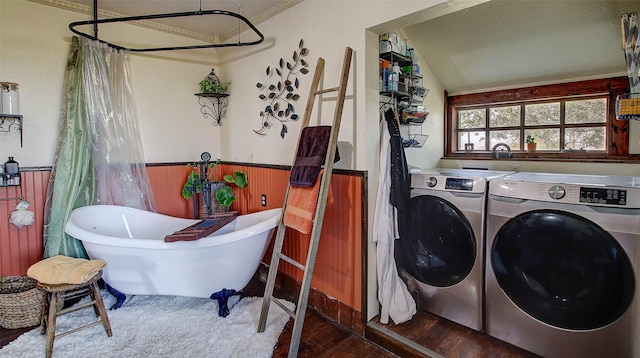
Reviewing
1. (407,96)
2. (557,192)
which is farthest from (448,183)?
(407,96)

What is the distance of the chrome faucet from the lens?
284 centimetres

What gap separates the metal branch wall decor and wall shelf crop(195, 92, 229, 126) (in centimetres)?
69

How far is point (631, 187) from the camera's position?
1539mm

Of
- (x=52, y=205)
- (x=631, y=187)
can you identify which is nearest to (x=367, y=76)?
(x=631, y=187)

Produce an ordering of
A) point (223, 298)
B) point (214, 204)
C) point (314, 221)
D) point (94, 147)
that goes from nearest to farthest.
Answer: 1. point (314, 221)
2. point (223, 298)
3. point (94, 147)
4. point (214, 204)

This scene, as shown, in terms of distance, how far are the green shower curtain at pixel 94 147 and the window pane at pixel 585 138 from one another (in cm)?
357

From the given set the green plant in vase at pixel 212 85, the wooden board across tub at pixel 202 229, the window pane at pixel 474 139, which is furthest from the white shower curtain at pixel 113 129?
the window pane at pixel 474 139

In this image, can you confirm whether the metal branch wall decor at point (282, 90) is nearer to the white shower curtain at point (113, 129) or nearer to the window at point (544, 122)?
the white shower curtain at point (113, 129)

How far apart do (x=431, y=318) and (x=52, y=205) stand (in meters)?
2.89

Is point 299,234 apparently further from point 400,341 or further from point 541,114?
point 541,114

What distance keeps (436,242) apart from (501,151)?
4.00 feet

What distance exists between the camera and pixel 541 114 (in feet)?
9.04

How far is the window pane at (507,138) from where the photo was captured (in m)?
2.88

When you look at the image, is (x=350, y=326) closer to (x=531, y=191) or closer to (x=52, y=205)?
(x=531, y=191)
